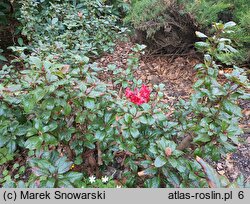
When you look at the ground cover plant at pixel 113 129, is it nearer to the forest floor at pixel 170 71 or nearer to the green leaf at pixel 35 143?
the green leaf at pixel 35 143

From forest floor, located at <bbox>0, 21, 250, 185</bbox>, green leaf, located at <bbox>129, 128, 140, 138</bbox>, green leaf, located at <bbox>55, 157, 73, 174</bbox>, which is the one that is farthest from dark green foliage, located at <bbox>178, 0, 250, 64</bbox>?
green leaf, located at <bbox>55, 157, 73, 174</bbox>

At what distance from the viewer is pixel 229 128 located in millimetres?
1450

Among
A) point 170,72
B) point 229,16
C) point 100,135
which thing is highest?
point 229,16

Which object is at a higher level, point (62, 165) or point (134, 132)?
point (134, 132)

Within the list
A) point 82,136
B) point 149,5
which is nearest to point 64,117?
point 82,136

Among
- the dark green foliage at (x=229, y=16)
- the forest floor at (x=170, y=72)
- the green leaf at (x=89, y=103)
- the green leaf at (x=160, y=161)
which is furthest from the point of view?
the forest floor at (x=170, y=72)

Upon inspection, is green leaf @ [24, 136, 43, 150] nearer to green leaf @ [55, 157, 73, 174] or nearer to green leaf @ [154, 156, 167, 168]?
green leaf @ [55, 157, 73, 174]

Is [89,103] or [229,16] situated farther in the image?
[229,16]

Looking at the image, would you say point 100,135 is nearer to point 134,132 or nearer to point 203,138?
point 134,132

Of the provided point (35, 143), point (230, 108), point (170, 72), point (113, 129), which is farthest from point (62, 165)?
point (170, 72)

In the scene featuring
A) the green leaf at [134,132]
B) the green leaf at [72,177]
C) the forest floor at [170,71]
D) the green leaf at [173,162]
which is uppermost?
the green leaf at [134,132]

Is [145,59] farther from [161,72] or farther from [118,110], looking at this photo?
[118,110]

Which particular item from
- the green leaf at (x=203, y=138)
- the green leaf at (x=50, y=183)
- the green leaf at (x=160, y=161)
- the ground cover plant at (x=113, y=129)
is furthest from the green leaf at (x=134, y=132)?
the green leaf at (x=50, y=183)

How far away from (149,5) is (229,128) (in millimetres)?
1925
